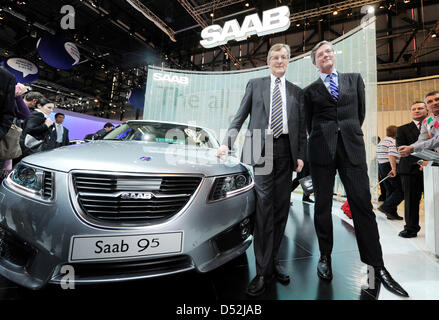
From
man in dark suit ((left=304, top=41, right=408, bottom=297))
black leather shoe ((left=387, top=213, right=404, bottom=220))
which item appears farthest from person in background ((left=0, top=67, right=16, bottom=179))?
black leather shoe ((left=387, top=213, right=404, bottom=220))

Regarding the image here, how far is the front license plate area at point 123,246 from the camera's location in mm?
849

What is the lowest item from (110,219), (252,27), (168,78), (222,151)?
(110,219)

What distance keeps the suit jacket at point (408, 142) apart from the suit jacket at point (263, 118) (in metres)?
1.72

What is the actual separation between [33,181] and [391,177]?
13.3ft

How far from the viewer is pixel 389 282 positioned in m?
1.25

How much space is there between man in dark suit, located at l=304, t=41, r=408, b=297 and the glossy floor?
0.14 m

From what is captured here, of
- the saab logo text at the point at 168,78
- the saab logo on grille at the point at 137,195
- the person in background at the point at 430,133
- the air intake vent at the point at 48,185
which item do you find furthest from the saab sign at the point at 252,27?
the air intake vent at the point at 48,185

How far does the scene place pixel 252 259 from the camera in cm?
162

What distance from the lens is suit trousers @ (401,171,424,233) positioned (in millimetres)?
2227

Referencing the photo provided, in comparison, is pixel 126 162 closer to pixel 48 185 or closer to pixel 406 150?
pixel 48 185

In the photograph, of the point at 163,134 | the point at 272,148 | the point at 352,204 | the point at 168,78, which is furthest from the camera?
the point at 168,78

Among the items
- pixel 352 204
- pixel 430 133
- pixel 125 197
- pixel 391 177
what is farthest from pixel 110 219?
pixel 391 177

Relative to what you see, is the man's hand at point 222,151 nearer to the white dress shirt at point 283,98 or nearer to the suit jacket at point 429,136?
the white dress shirt at point 283,98
